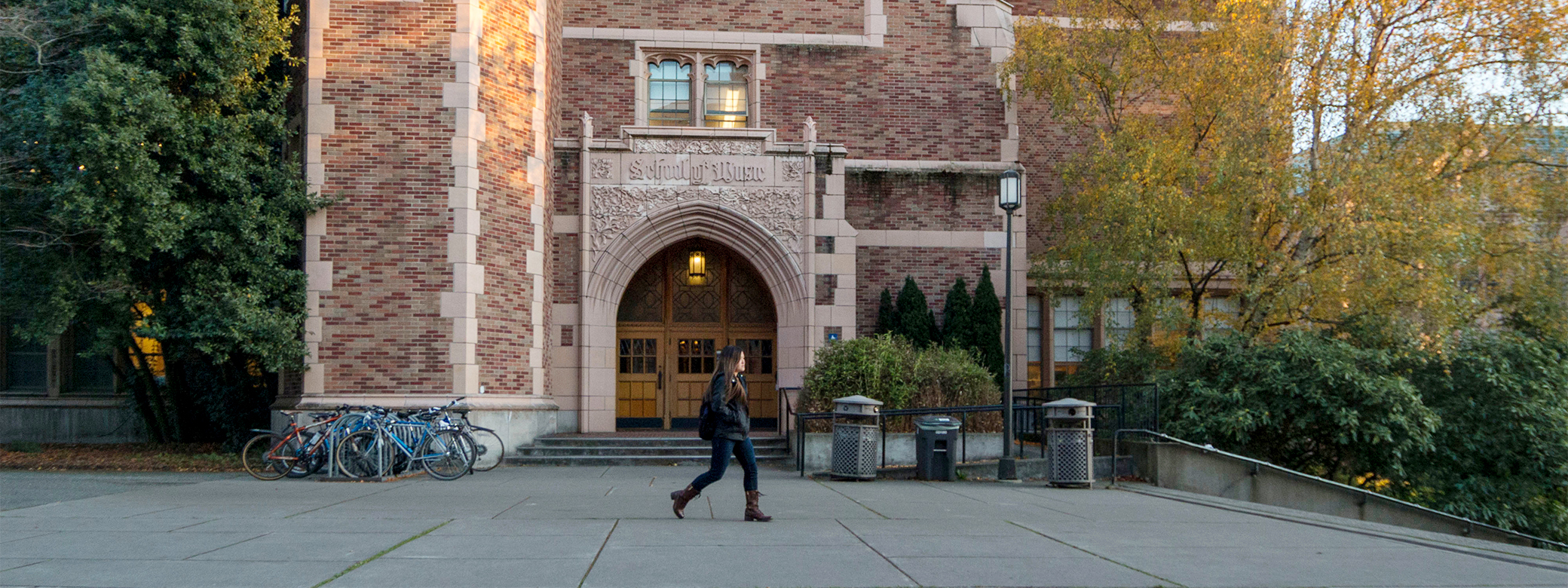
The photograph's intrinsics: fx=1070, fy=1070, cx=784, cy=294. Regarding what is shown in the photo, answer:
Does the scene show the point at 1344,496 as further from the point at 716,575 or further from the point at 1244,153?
the point at 716,575

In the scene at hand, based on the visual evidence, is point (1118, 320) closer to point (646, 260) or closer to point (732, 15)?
point (646, 260)

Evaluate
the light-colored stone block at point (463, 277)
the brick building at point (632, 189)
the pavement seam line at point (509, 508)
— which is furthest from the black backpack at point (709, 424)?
the light-colored stone block at point (463, 277)

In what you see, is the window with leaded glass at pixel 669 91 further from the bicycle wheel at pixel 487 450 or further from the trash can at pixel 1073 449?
the trash can at pixel 1073 449

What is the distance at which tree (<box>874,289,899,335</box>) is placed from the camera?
17375mm

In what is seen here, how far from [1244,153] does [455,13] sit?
10.8 metres

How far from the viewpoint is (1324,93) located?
14641 millimetres

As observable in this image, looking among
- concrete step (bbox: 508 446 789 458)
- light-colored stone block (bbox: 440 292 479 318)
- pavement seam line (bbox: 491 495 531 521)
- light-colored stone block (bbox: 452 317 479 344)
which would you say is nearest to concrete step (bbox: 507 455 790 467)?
concrete step (bbox: 508 446 789 458)

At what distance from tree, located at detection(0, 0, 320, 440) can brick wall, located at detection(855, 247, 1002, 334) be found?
27.6ft

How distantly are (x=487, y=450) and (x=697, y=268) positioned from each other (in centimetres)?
570

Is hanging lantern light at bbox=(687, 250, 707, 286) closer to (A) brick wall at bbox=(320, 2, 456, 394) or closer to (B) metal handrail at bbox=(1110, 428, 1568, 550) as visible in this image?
(A) brick wall at bbox=(320, 2, 456, 394)

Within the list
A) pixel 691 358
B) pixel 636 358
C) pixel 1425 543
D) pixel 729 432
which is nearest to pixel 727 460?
pixel 729 432

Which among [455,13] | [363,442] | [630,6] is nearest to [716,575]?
[363,442]

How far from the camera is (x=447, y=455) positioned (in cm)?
1257

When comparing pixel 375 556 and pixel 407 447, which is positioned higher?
pixel 375 556
